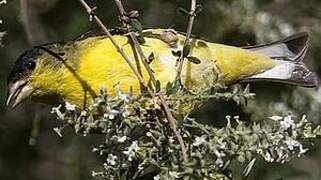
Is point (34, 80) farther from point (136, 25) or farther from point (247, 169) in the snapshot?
point (247, 169)

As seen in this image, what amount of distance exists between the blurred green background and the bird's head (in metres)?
0.31

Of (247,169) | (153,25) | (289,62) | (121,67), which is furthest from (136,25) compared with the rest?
(153,25)

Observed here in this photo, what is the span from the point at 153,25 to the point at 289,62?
2.76 ft

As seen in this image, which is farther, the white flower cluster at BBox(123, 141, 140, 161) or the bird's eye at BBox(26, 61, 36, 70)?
the bird's eye at BBox(26, 61, 36, 70)

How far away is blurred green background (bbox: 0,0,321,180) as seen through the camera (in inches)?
123

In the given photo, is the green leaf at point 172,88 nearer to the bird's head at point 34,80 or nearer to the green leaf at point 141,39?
the green leaf at point 141,39

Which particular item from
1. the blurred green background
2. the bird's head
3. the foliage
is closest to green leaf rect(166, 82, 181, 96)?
the foliage

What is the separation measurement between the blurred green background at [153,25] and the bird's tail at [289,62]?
0.24m

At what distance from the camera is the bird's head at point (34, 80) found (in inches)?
89.5

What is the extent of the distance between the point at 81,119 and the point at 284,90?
5.61ft

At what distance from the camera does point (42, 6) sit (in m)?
3.55

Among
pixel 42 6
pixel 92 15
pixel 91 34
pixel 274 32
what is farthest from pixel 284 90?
pixel 92 15

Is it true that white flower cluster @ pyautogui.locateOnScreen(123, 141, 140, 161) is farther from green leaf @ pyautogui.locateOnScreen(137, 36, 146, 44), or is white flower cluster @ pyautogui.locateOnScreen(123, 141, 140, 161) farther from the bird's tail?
the bird's tail

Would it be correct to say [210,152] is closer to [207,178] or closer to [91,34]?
[207,178]
